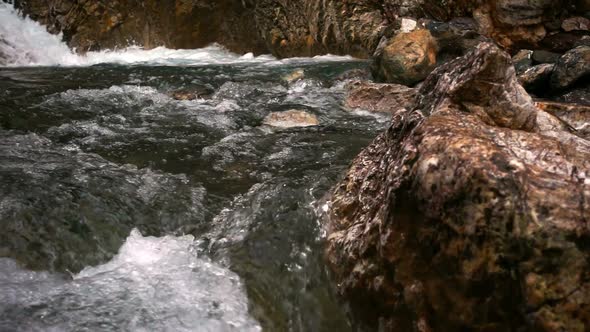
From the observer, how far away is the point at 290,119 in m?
6.64

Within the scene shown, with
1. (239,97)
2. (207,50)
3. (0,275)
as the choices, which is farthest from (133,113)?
(207,50)

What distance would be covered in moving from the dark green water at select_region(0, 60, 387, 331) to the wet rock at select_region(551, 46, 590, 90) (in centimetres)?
268

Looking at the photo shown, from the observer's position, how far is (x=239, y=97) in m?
8.04

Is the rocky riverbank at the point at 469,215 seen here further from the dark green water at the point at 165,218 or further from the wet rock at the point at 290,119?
the wet rock at the point at 290,119

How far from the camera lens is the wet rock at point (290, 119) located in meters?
6.54

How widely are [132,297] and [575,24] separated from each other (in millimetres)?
10774

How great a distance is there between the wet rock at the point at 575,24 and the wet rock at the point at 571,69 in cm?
351

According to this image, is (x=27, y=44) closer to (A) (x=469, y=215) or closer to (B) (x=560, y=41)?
(B) (x=560, y=41)

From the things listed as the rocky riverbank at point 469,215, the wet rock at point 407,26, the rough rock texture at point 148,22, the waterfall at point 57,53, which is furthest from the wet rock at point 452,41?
the rough rock texture at point 148,22

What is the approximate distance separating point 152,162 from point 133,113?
2218 millimetres

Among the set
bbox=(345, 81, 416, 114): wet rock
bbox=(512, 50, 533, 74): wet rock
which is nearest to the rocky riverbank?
bbox=(345, 81, 416, 114): wet rock

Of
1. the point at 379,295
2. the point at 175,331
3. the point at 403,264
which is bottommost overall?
the point at 175,331

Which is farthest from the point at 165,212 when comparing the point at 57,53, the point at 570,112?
the point at 57,53

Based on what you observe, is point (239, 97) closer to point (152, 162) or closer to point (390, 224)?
point (152, 162)
